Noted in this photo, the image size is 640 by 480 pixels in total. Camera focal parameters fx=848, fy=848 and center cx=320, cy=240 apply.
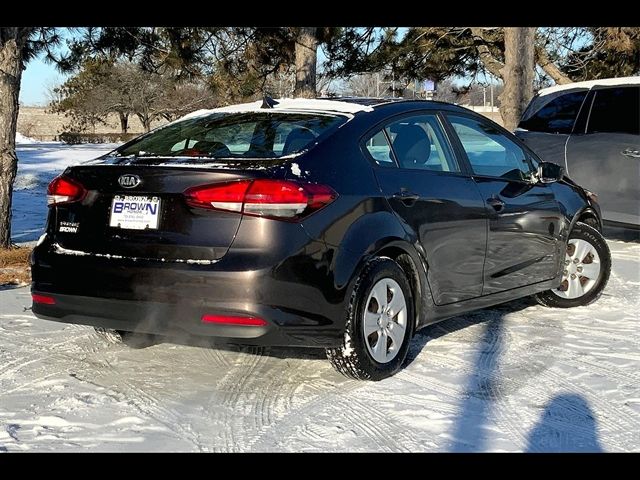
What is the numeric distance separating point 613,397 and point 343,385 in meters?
1.41

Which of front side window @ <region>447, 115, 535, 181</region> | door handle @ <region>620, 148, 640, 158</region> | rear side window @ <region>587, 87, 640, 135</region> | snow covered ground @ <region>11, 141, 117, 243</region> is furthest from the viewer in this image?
snow covered ground @ <region>11, 141, 117, 243</region>

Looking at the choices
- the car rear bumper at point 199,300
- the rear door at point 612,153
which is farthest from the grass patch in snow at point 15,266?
the rear door at point 612,153

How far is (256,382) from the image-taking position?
15.1 ft

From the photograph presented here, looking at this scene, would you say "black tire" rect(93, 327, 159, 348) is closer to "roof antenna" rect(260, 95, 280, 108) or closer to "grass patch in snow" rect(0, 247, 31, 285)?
"roof antenna" rect(260, 95, 280, 108)

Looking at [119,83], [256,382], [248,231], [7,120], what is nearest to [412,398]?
[256,382]

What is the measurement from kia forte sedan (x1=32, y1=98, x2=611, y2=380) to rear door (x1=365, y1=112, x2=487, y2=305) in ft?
0.03

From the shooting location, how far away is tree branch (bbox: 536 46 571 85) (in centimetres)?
1922

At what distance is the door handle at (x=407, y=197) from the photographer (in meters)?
4.74

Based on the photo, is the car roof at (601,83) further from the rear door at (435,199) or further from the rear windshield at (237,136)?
the rear windshield at (237,136)

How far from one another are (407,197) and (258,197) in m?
1.06

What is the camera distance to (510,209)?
565 cm

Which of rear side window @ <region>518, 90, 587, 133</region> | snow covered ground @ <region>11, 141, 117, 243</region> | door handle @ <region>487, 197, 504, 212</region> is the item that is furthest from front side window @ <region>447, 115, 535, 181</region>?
snow covered ground @ <region>11, 141, 117, 243</region>

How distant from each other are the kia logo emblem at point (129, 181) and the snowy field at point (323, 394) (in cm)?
107
